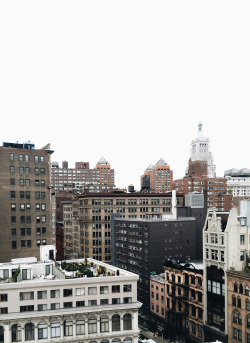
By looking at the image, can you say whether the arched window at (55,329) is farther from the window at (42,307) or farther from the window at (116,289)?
the window at (116,289)

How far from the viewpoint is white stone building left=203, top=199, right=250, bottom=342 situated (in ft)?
255

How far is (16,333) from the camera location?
5950cm

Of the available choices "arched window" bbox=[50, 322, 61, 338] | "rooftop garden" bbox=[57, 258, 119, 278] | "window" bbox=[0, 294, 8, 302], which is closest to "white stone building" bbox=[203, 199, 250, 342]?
"rooftop garden" bbox=[57, 258, 119, 278]

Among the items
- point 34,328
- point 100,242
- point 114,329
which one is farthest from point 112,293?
point 100,242

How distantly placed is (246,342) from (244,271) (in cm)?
1303

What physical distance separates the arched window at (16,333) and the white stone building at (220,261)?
40.6 m

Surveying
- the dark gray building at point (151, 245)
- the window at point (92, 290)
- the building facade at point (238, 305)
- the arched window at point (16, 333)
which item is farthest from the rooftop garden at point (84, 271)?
the dark gray building at point (151, 245)

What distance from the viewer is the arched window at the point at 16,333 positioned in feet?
194

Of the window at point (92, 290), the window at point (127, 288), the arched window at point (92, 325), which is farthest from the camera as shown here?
the window at point (127, 288)

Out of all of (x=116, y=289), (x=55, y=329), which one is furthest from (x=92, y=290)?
(x=55, y=329)

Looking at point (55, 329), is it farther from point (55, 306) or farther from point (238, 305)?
point (238, 305)

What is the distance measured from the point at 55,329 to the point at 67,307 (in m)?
3.82

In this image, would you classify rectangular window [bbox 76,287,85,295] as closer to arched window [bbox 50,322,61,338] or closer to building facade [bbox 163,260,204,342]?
arched window [bbox 50,322,61,338]

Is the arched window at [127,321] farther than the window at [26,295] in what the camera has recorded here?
Yes
